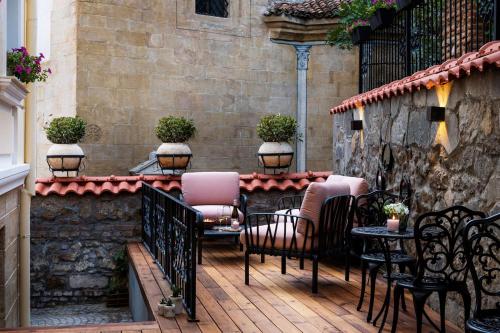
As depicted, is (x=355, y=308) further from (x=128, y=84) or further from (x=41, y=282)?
(x=128, y=84)

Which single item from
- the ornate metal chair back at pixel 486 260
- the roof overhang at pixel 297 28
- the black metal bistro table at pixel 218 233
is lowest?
the black metal bistro table at pixel 218 233

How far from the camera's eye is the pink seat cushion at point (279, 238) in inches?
233

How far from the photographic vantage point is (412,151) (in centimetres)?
575

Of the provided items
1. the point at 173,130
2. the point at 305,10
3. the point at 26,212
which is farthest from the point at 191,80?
the point at 26,212

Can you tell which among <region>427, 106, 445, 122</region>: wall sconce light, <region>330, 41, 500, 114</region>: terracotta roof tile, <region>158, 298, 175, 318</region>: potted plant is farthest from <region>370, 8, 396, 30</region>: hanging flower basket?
<region>158, 298, 175, 318</region>: potted plant

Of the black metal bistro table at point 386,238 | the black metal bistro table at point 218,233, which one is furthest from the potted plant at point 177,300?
the black metal bistro table at point 218,233

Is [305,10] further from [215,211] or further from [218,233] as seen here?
[218,233]

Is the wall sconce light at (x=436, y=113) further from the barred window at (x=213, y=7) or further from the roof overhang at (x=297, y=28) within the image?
the barred window at (x=213, y=7)

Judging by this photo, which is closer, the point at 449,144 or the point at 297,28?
the point at 449,144

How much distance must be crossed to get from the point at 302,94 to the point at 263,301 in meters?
9.01

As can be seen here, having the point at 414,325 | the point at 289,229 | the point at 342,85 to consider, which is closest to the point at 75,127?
the point at 289,229

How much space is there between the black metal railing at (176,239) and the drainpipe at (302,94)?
685 cm

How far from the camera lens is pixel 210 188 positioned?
8.62 meters

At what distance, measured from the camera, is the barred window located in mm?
13391
